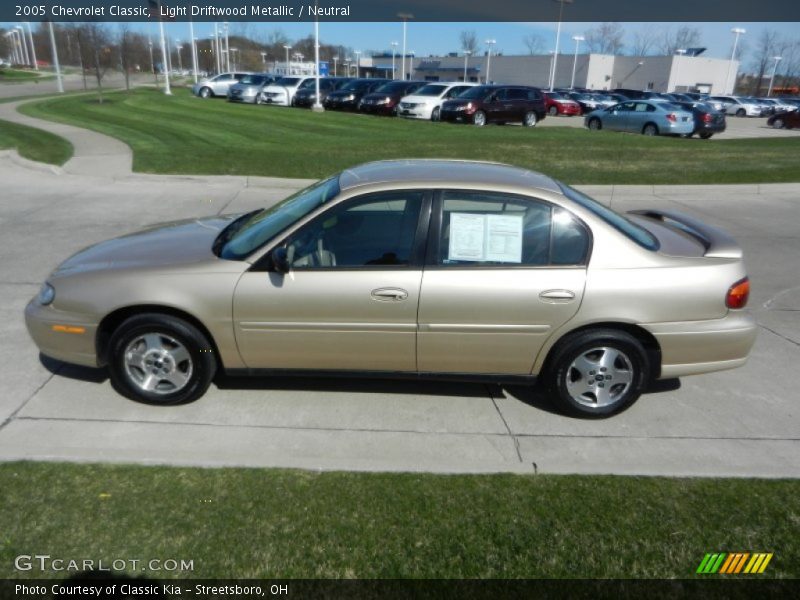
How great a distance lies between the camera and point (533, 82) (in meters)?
84.6

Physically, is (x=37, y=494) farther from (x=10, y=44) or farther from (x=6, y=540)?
(x=10, y=44)

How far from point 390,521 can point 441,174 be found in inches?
89.8

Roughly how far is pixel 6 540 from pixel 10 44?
376 ft

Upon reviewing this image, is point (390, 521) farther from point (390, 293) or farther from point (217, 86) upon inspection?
point (217, 86)

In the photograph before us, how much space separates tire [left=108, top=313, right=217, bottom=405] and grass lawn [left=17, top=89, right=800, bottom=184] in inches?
338

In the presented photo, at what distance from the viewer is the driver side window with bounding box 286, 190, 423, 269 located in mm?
3973

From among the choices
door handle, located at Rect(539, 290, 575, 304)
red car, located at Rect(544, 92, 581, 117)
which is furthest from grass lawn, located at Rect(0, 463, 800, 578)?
red car, located at Rect(544, 92, 581, 117)

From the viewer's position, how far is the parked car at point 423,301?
12.9 feet

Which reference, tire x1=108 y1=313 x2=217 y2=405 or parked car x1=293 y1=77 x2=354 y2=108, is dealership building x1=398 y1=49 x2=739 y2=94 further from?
tire x1=108 y1=313 x2=217 y2=405

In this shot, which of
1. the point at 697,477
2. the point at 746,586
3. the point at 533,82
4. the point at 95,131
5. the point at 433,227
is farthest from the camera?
the point at 533,82

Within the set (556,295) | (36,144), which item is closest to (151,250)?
(556,295)

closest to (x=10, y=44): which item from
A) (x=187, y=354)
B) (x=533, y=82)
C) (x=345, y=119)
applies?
(x=533, y=82)

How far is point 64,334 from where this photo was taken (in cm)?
409

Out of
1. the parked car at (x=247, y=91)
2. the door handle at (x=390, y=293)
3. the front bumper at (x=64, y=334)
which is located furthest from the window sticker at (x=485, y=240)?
the parked car at (x=247, y=91)
